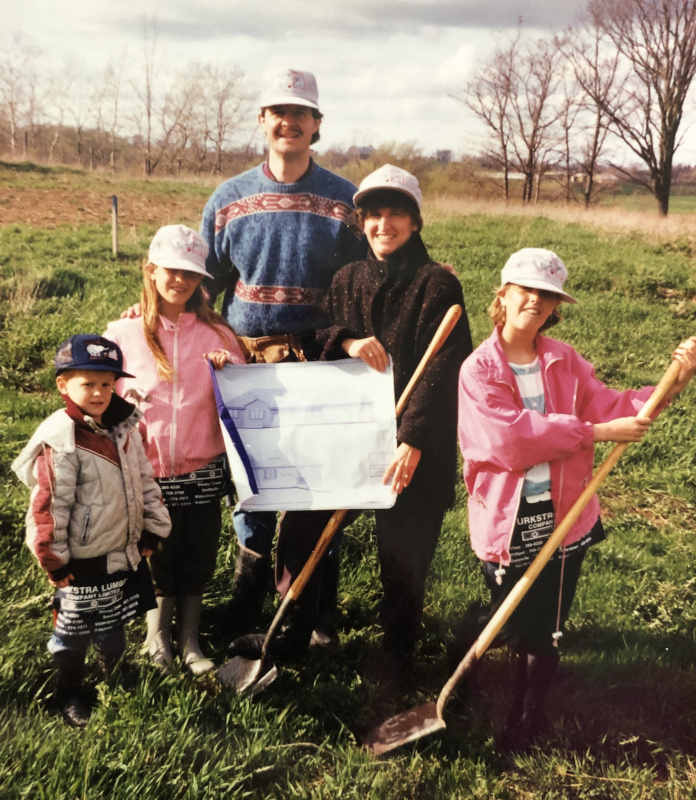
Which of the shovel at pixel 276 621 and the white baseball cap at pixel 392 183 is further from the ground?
the white baseball cap at pixel 392 183

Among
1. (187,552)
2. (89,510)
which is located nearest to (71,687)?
(187,552)

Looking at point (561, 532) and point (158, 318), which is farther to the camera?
point (158, 318)

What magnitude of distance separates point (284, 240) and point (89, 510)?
1448 mm

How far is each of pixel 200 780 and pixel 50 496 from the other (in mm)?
1204

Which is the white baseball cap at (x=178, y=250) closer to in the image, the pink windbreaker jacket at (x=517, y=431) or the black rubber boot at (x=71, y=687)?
the pink windbreaker jacket at (x=517, y=431)

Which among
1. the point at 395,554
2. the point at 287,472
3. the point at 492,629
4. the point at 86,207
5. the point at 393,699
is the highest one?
the point at 86,207

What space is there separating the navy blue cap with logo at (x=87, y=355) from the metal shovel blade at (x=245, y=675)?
1.51 m

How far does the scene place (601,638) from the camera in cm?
341

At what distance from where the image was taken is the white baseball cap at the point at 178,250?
2.70 m

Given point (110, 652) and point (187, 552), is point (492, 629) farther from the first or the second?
point (110, 652)

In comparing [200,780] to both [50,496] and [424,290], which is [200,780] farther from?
[424,290]

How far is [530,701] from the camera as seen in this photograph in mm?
2803

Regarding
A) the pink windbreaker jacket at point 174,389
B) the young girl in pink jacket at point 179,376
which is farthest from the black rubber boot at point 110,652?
the pink windbreaker jacket at point 174,389

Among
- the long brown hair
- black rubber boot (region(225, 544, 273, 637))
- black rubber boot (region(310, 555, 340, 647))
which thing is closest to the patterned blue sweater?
the long brown hair
